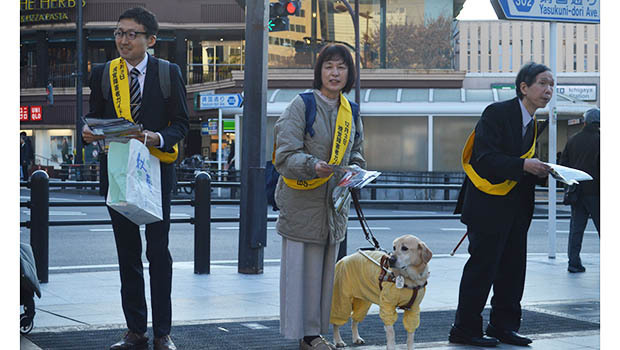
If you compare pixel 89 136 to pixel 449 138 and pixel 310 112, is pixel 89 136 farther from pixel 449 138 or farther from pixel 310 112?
pixel 449 138

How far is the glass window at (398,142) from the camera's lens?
995 inches

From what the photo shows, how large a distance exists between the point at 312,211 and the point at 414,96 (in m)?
21.9

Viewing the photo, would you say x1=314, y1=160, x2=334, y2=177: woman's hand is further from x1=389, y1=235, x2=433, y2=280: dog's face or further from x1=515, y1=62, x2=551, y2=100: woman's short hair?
x1=515, y1=62, x2=551, y2=100: woman's short hair

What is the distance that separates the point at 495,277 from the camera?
222 inches

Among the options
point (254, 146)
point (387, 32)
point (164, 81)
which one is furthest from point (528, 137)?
point (387, 32)

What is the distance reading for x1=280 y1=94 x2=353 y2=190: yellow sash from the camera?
4.84m

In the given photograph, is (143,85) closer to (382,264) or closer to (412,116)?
(382,264)

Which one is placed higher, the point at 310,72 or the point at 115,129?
the point at 310,72

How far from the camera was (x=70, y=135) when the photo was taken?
45531mm

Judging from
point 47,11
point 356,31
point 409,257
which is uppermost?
point 47,11

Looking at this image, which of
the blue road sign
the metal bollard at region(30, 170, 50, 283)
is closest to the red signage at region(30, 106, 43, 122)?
the blue road sign

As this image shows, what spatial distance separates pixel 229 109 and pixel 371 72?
10407 millimetres

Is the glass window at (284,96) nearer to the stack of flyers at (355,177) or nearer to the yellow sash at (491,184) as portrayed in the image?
the yellow sash at (491,184)

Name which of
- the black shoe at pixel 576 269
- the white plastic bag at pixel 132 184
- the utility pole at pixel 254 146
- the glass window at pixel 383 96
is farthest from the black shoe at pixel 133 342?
the glass window at pixel 383 96
